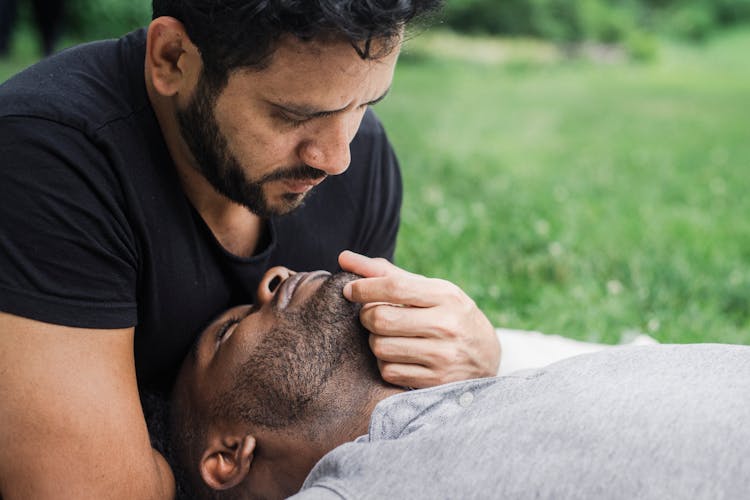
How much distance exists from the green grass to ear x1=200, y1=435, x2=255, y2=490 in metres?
1.90

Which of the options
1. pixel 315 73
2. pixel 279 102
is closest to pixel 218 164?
pixel 279 102

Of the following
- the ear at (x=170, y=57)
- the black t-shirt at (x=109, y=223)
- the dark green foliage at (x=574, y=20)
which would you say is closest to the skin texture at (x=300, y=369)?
the black t-shirt at (x=109, y=223)

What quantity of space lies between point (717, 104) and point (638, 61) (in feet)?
12.5

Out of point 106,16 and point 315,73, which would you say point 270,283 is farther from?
point 106,16

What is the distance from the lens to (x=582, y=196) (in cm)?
592

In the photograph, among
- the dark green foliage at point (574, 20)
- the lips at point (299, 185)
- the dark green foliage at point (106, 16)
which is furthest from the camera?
the dark green foliage at point (574, 20)

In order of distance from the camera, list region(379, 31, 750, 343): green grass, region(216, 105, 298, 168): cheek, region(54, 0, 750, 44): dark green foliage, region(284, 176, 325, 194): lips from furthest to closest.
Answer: region(54, 0, 750, 44): dark green foliage → region(379, 31, 750, 343): green grass → region(284, 176, 325, 194): lips → region(216, 105, 298, 168): cheek

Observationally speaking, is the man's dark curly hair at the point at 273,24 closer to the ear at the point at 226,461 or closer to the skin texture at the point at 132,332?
the skin texture at the point at 132,332

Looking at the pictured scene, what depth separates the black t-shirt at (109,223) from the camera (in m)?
2.06

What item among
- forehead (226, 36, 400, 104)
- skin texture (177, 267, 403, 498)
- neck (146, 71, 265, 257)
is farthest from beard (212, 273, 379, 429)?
forehead (226, 36, 400, 104)

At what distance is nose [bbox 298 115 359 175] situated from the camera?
2242mm

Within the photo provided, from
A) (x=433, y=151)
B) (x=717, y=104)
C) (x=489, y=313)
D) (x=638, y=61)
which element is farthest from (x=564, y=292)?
(x=638, y=61)

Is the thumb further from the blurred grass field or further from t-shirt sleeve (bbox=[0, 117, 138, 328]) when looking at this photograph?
the blurred grass field

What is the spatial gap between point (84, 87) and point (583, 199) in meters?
4.05
